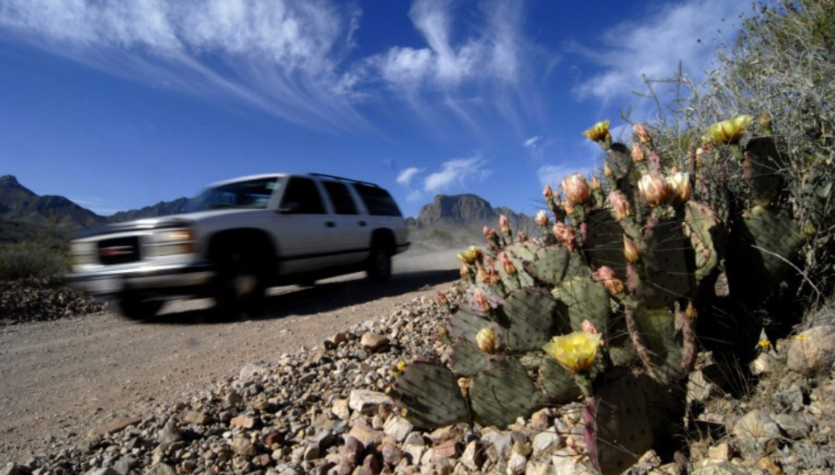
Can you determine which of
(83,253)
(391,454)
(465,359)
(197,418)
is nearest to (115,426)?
(197,418)

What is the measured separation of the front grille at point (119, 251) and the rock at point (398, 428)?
424 centimetres

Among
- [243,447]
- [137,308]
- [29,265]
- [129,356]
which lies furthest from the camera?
[29,265]

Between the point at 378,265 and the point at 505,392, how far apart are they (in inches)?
263

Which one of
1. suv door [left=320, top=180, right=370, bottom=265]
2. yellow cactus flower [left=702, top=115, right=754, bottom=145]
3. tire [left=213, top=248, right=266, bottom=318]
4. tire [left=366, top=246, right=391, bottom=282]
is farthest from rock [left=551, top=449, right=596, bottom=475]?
tire [left=366, top=246, right=391, bottom=282]

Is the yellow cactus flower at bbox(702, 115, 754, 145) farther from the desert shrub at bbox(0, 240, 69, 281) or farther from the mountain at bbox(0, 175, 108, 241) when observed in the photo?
the mountain at bbox(0, 175, 108, 241)

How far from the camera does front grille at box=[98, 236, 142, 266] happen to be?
5.58 meters

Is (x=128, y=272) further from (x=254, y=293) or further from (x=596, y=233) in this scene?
(x=596, y=233)

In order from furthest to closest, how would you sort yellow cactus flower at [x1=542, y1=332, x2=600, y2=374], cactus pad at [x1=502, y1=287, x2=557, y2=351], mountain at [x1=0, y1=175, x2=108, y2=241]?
mountain at [x1=0, y1=175, x2=108, y2=241] → cactus pad at [x1=502, y1=287, x2=557, y2=351] → yellow cactus flower at [x1=542, y1=332, x2=600, y2=374]

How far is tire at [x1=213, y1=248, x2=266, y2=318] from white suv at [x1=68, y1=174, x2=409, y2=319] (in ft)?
0.04

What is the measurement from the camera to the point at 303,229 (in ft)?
22.8

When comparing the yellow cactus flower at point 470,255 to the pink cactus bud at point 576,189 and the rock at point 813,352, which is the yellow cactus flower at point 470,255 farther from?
the rock at point 813,352

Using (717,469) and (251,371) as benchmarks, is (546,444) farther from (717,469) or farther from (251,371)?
(251,371)

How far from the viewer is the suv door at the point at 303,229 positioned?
6.63 meters

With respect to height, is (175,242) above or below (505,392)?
above
